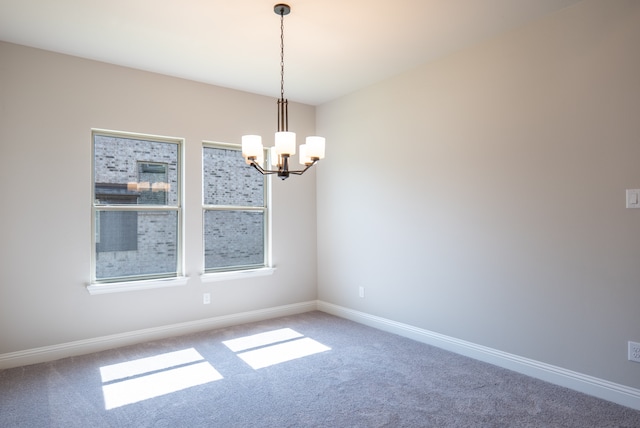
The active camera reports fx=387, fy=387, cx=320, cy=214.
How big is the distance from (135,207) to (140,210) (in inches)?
2.5

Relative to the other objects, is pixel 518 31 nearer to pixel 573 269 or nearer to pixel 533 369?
pixel 573 269

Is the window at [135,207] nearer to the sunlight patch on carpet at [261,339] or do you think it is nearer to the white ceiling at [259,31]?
the white ceiling at [259,31]

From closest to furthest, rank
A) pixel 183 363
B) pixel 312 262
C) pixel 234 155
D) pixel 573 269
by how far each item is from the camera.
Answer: pixel 573 269, pixel 183 363, pixel 234 155, pixel 312 262

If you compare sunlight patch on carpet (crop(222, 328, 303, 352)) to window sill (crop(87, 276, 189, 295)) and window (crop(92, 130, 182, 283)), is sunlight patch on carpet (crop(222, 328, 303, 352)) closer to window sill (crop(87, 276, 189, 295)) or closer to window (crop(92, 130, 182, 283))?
window sill (crop(87, 276, 189, 295))

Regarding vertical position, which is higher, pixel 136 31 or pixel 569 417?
pixel 136 31

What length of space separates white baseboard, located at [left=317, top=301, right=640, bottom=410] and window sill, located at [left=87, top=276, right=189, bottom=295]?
2.05 m

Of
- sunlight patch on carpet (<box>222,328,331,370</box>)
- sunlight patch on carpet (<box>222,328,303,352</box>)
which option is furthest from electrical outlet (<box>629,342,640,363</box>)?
sunlight patch on carpet (<box>222,328,303,352</box>)

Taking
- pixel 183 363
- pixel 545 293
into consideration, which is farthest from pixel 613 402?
pixel 183 363

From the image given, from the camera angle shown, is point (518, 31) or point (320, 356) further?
point (320, 356)

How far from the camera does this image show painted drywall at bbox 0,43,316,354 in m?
3.20

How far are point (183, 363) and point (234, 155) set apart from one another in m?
2.31

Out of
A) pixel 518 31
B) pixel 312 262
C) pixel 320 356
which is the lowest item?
pixel 320 356

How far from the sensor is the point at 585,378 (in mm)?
2652

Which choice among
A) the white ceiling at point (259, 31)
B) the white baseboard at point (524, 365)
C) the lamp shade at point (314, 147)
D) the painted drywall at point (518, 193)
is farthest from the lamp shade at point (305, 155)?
the white baseboard at point (524, 365)
